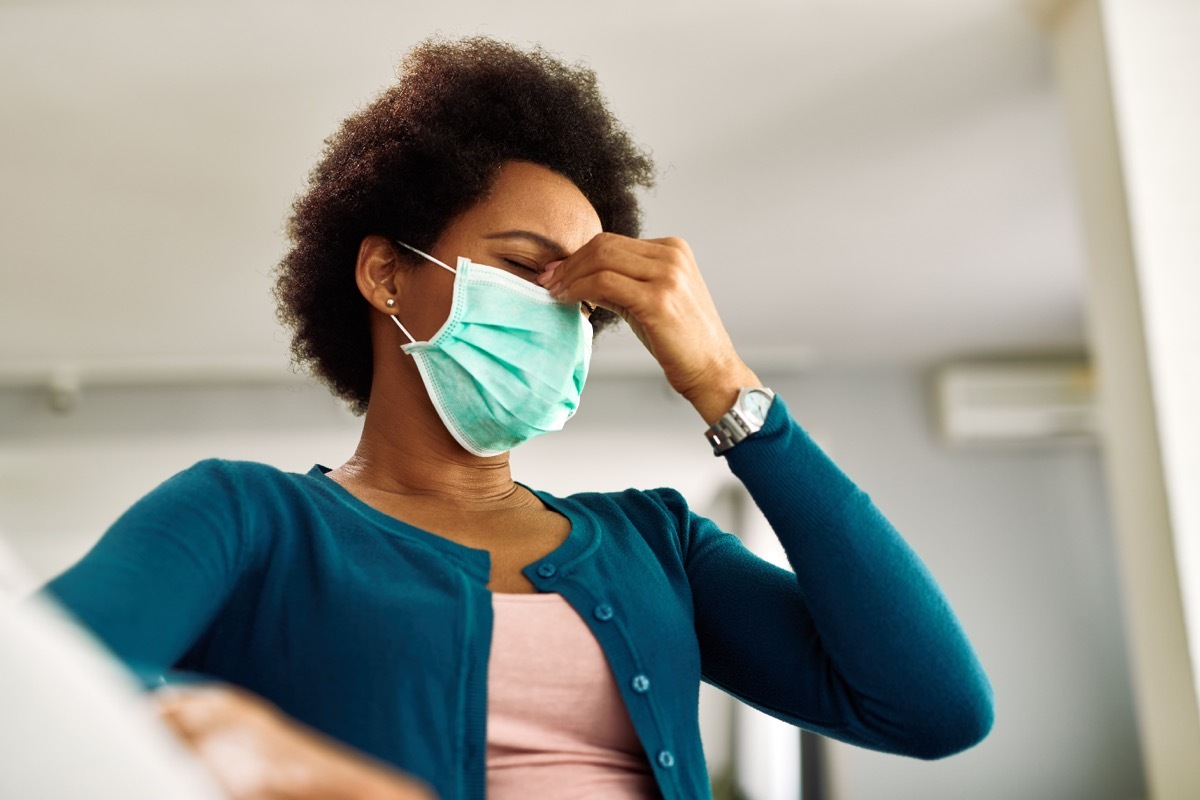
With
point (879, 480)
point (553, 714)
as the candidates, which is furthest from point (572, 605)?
point (879, 480)

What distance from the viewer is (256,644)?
824 millimetres

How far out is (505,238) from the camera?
114 centimetres

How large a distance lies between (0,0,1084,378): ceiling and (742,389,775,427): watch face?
1.79 m

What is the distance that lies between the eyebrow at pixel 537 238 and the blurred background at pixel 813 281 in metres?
1.41

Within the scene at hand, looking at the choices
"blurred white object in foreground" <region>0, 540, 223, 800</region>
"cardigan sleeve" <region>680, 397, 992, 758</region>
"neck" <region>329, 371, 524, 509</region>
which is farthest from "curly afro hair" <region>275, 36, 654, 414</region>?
"blurred white object in foreground" <region>0, 540, 223, 800</region>

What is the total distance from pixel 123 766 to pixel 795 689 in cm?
70

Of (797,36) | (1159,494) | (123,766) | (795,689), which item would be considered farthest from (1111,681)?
(123,766)

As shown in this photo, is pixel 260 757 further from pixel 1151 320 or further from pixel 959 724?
pixel 1151 320

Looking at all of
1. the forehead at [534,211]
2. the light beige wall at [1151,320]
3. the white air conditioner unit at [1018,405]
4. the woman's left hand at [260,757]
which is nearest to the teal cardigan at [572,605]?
the woman's left hand at [260,757]

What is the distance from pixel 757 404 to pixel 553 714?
0.98 ft

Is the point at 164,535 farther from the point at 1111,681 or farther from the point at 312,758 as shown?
the point at 1111,681

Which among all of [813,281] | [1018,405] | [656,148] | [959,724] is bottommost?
[959,724]

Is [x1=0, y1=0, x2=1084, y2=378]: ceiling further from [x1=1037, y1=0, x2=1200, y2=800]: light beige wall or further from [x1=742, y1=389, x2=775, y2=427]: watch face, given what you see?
[x1=742, y1=389, x2=775, y2=427]: watch face

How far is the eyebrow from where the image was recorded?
3.73 feet
